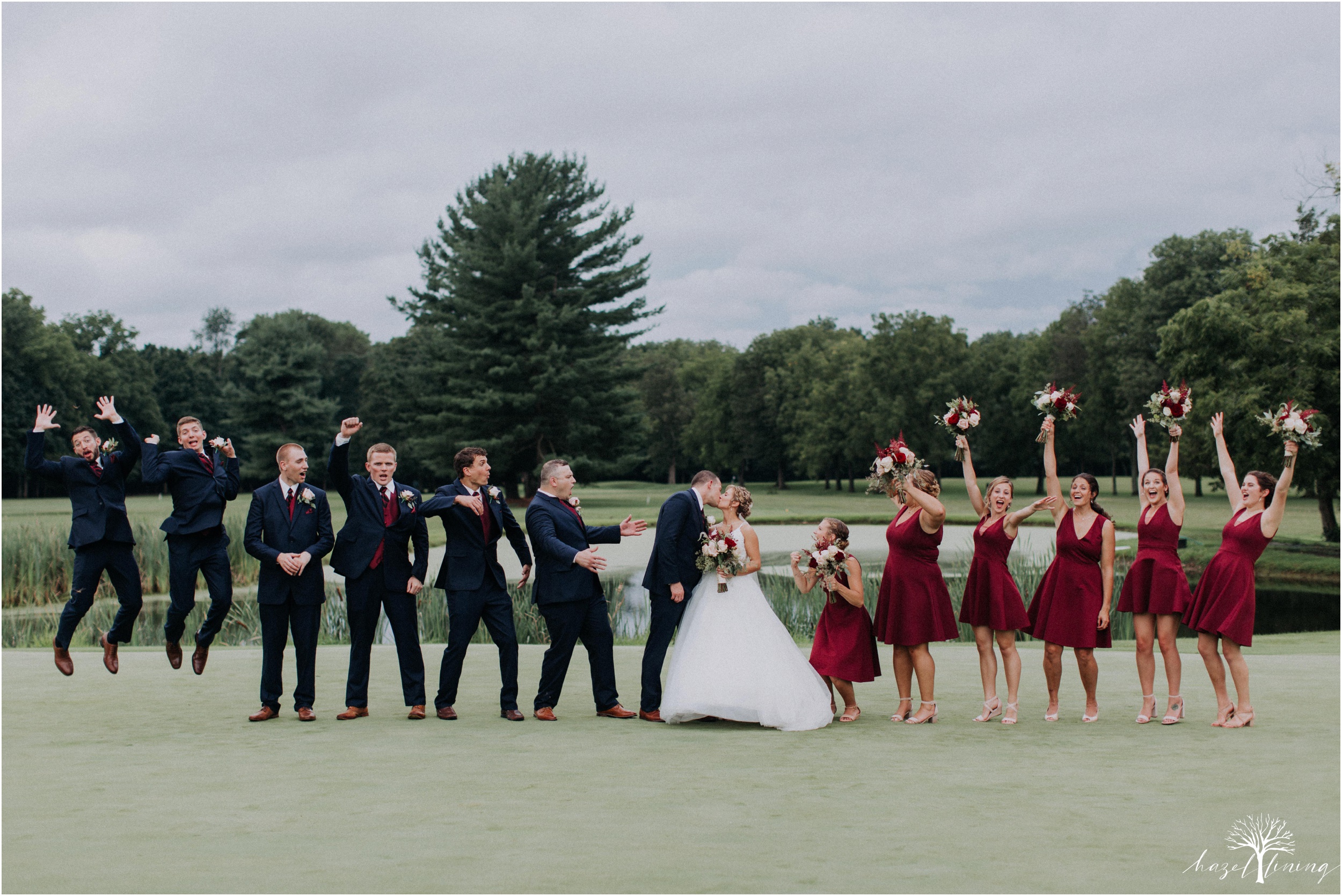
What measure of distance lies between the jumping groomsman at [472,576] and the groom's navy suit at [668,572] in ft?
3.04

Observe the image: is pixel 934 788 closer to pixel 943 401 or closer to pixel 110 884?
pixel 110 884

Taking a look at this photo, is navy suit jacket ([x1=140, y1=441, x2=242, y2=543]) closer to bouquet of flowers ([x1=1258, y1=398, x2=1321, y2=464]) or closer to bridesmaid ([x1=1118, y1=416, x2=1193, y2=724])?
bridesmaid ([x1=1118, y1=416, x2=1193, y2=724])

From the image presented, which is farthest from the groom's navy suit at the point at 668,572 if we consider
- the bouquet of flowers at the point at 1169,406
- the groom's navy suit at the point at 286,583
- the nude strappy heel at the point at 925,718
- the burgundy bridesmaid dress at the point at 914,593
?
the bouquet of flowers at the point at 1169,406

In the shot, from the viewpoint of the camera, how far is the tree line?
29688mm

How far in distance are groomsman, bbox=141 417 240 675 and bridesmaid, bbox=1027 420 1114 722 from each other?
5872 millimetres

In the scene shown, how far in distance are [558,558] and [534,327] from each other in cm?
3959

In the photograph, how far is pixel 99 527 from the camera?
850cm

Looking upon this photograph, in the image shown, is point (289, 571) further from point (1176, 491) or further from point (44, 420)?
point (1176, 491)

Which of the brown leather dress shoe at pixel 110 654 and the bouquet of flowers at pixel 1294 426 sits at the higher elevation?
the bouquet of flowers at pixel 1294 426

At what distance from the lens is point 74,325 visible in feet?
247

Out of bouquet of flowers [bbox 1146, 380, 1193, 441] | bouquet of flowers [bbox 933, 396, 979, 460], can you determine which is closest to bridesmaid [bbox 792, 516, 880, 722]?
bouquet of flowers [bbox 933, 396, 979, 460]

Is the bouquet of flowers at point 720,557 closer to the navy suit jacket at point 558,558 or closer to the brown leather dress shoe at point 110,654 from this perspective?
the navy suit jacket at point 558,558

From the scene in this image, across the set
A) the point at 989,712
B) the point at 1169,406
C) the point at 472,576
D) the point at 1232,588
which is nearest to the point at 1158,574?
the point at 1232,588

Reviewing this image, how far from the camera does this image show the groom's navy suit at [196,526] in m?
8.30
